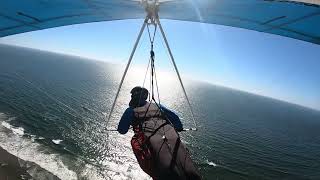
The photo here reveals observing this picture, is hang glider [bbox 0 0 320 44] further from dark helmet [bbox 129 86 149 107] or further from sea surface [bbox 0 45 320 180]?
sea surface [bbox 0 45 320 180]

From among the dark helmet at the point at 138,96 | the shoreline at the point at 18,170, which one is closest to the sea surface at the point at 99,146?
the shoreline at the point at 18,170

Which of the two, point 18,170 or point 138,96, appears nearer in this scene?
point 138,96

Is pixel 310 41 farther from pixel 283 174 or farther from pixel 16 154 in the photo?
pixel 283 174

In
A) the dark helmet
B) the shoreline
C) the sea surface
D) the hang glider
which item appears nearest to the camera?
the hang glider

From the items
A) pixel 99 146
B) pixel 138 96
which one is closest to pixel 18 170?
pixel 99 146

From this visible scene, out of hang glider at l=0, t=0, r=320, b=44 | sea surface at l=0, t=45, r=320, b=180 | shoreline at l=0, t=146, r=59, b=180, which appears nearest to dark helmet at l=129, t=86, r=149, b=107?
hang glider at l=0, t=0, r=320, b=44

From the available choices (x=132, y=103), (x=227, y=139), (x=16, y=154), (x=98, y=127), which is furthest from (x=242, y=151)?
(x=132, y=103)

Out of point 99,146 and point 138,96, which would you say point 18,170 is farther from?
point 138,96
